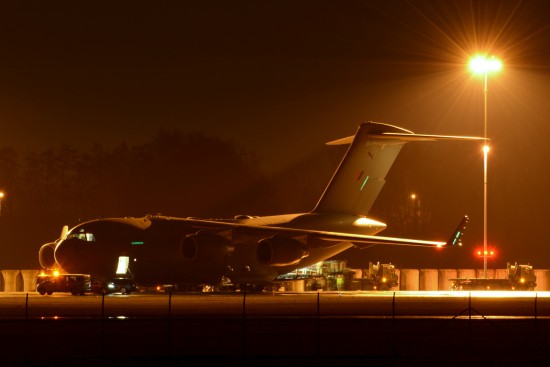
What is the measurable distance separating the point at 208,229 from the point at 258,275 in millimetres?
3487

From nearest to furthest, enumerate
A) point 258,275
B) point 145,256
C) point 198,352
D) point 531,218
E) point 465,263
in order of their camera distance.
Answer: point 198,352, point 145,256, point 258,275, point 465,263, point 531,218

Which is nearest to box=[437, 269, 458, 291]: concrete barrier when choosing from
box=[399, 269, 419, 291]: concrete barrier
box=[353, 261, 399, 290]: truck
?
box=[399, 269, 419, 291]: concrete barrier

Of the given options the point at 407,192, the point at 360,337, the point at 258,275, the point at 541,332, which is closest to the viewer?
the point at 360,337

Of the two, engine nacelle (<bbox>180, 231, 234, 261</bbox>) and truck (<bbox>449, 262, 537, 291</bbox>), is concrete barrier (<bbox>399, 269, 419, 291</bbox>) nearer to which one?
truck (<bbox>449, 262, 537, 291</bbox>)

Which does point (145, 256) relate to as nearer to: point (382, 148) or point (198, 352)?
point (382, 148)

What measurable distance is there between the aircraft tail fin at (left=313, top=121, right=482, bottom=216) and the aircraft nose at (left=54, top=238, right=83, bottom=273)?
467 inches

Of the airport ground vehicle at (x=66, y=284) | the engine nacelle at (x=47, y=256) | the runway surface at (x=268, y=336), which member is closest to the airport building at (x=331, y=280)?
the engine nacelle at (x=47, y=256)

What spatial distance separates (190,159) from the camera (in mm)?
99062

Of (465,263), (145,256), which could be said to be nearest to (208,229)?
(145,256)

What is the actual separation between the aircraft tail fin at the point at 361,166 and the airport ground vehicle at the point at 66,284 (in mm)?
11614

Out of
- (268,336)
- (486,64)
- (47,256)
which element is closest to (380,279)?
(486,64)

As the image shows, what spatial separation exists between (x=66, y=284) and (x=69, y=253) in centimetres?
184

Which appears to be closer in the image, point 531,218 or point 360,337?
point 360,337

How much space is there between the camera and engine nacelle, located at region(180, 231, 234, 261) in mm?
41469
